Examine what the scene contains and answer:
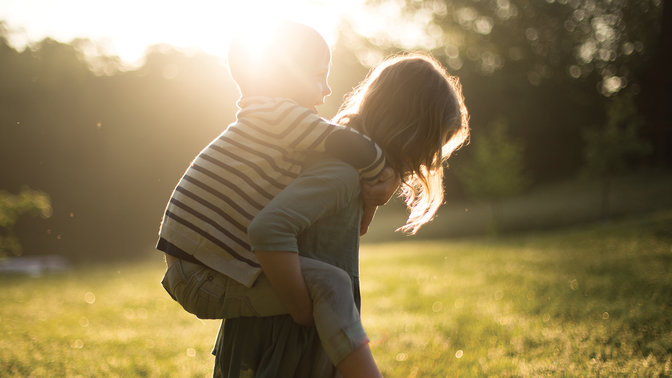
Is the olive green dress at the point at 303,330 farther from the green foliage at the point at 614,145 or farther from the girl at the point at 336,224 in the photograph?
the green foliage at the point at 614,145

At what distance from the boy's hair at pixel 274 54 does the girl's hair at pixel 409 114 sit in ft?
0.84

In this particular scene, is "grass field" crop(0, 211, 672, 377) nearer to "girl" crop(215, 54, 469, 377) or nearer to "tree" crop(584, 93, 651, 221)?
"girl" crop(215, 54, 469, 377)

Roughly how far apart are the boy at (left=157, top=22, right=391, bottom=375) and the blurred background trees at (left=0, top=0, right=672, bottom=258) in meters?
12.4

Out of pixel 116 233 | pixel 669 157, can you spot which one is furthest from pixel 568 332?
pixel 669 157

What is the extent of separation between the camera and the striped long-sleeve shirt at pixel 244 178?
5.48 feet

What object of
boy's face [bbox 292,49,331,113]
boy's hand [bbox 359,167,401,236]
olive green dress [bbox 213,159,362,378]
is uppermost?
boy's face [bbox 292,49,331,113]

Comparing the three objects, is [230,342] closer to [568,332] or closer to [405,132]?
[405,132]

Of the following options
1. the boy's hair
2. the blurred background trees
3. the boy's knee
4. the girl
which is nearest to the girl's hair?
the girl

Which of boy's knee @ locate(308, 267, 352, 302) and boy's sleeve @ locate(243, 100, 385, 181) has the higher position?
boy's sleeve @ locate(243, 100, 385, 181)

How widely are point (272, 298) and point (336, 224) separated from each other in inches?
13.1

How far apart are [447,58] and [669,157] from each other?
46.7 ft

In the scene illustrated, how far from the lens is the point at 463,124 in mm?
2023

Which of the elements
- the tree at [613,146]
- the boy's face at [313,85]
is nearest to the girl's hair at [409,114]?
the boy's face at [313,85]

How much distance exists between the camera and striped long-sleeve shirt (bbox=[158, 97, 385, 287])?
5.48 ft
